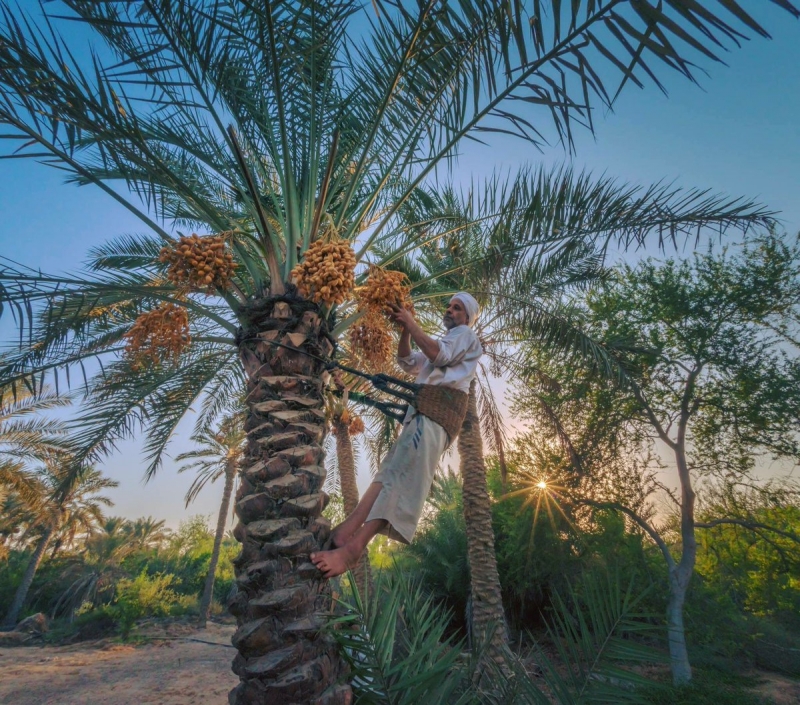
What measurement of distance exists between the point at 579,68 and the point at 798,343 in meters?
11.5

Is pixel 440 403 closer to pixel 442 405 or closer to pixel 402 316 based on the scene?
pixel 442 405

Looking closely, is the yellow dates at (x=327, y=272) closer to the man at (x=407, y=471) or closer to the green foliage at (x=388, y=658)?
the man at (x=407, y=471)

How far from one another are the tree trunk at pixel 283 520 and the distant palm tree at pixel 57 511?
4.92 m

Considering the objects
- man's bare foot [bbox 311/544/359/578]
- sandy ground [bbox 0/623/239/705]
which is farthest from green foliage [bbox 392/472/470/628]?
man's bare foot [bbox 311/544/359/578]

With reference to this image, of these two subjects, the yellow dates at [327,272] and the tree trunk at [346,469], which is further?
the tree trunk at [346,469]

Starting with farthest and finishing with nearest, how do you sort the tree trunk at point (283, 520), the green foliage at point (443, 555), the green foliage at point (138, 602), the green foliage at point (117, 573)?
the green foliage at point (117, 573) → the green foliage at point (138, 602) → the green foliage at point (443, 555) → the tree trunk at point (283, 520)

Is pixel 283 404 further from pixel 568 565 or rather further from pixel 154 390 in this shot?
pixel 568 565

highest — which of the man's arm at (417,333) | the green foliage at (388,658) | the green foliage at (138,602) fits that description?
the man's arm at (417,333)

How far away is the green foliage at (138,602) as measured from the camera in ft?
50.0

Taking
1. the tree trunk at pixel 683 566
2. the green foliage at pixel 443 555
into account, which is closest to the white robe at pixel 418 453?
the tree trunk at pixel 683 566

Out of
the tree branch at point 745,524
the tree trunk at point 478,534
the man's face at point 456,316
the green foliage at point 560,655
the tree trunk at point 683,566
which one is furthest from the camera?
the tree branch at point 745,524

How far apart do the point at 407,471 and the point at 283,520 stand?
0.73m

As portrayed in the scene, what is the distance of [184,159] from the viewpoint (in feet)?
19.0

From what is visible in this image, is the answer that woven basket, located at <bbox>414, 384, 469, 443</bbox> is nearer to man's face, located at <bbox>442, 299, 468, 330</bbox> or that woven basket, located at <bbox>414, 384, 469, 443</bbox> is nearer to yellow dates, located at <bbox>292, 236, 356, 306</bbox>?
man's face, located at <bbox>442, 299, 468, 330</bbox>
